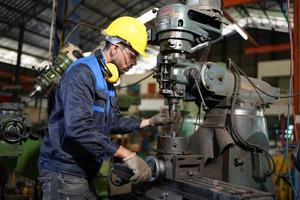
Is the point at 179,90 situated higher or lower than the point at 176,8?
lower

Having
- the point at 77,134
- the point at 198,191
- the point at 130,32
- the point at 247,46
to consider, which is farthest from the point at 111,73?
the point at 247,46

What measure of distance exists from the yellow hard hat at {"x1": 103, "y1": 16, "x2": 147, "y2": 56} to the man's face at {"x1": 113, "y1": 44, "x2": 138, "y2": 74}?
0.10ft

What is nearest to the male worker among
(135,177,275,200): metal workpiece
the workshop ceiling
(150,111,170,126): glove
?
(135,177,275,200): metal workpiece

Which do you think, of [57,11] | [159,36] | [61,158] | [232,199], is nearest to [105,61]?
[159,36]

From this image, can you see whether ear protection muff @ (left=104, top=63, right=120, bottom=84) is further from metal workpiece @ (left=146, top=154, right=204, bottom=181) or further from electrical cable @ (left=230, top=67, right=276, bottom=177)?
electrical cable @ (left=230, top=67, right=276, bottom=177)

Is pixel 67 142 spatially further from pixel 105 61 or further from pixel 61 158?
pixel 105 61

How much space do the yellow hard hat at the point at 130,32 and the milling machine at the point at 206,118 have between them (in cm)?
14

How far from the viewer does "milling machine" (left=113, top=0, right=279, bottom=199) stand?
1.32m

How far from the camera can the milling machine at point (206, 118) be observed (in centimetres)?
132

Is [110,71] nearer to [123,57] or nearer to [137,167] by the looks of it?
[123,57]

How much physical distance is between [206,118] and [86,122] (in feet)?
2.61

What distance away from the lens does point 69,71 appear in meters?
1.23

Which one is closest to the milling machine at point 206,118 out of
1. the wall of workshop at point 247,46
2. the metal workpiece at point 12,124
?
the metal workpiece at point 12,124

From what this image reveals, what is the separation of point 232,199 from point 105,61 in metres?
0.77
